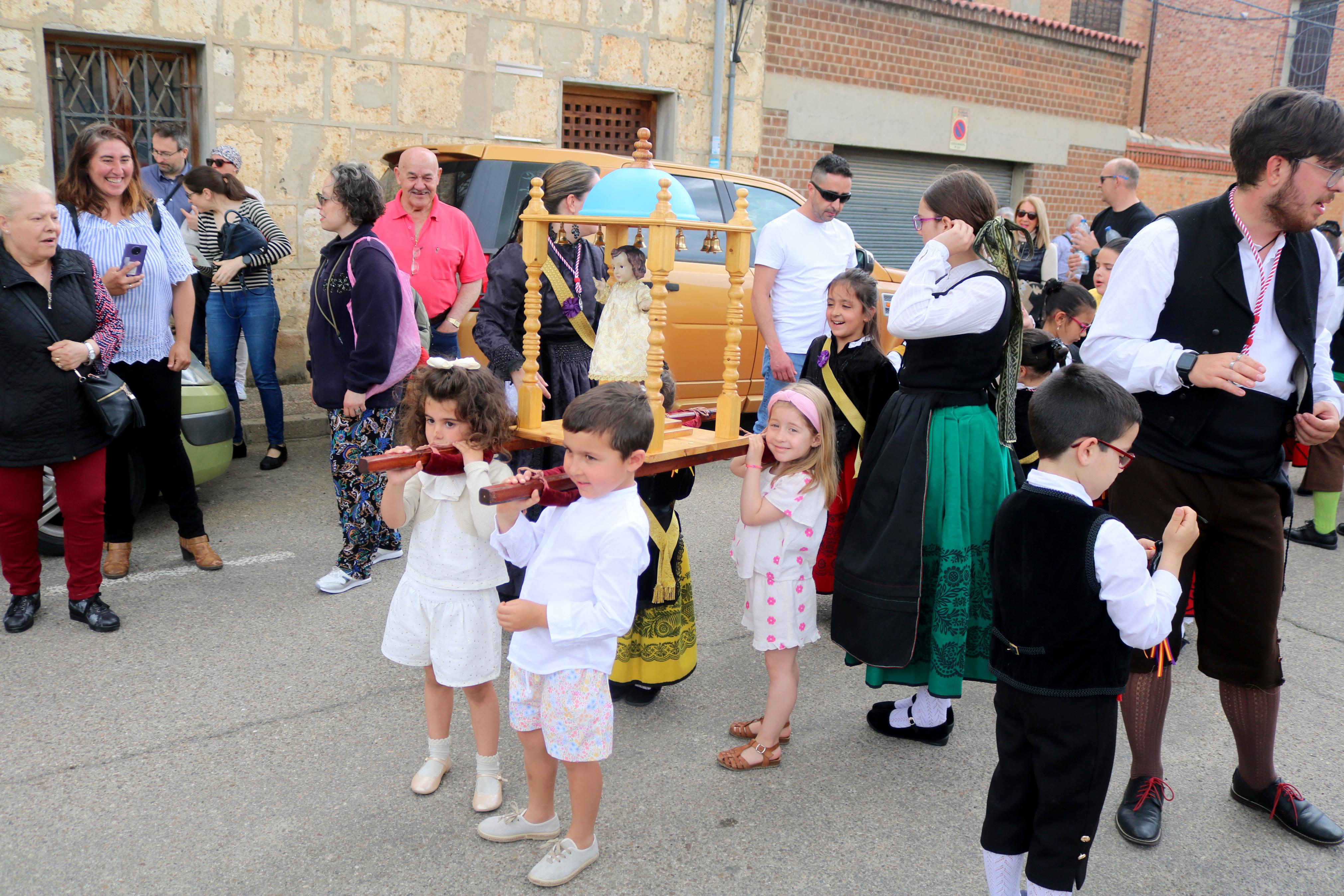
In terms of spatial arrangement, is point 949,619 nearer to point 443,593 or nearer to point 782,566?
point 782,566

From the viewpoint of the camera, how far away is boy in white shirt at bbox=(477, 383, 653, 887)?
249cm

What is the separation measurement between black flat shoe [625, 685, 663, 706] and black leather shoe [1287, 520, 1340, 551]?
434 centimetres

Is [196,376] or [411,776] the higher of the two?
[196,376]

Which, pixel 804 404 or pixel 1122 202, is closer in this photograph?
pixel 804 404

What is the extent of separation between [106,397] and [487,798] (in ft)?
7.77

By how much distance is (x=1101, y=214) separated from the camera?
741cm

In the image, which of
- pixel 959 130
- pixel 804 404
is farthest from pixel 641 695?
pixel 959 130

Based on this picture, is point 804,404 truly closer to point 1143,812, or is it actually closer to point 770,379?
point 1143,812

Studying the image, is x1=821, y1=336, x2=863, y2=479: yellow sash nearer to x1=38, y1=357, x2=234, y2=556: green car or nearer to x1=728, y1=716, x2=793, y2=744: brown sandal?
x1=728, y1=716, x2=793, y2=744: brown sandal

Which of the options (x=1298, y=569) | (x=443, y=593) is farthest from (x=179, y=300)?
(x=1298, y=569)

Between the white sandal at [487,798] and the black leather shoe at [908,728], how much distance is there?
1.34m

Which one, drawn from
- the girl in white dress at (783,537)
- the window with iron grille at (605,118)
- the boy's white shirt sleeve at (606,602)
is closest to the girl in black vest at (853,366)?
the girl in white dress at (783,537)

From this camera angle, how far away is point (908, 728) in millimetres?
3578

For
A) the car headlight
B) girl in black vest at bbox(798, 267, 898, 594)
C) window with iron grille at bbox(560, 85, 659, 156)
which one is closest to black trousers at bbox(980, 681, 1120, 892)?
girl in black vest at bbox(798, 267, 898, 594)
